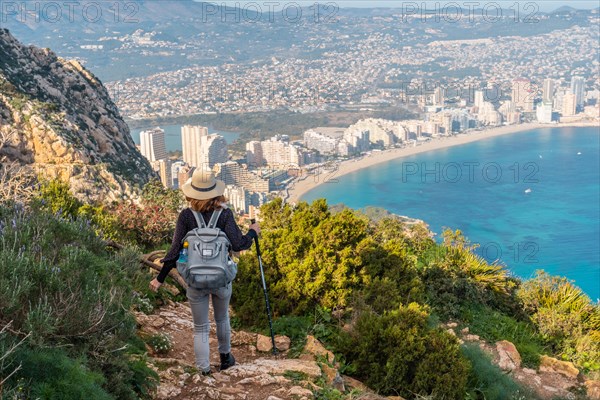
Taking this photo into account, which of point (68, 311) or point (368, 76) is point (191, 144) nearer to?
point (68, 311)

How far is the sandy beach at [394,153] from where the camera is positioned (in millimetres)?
53275

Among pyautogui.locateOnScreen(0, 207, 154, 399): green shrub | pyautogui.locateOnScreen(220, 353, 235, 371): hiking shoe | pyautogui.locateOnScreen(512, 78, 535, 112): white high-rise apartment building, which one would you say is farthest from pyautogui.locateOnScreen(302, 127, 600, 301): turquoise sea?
pyautogui.locateOnScreen(0, 207, 154, 399): green shrub

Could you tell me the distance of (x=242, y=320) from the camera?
18.2 ft

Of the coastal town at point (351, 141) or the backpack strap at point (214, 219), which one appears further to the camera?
the coastal town at point (351, 141)

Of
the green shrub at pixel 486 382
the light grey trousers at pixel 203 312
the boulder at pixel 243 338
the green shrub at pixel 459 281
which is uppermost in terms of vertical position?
the light grey trousers at pixel 203 312

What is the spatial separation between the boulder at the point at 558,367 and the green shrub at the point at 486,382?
4.71 ft

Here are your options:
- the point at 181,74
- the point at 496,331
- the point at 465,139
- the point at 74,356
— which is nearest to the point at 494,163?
the point at 465,139

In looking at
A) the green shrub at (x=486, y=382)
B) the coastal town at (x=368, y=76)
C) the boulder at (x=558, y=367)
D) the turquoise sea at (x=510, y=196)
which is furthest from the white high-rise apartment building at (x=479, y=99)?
the green shrub at (x=486, y=382)

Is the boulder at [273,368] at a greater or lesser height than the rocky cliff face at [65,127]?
lesser

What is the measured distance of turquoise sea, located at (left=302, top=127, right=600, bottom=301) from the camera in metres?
39.6

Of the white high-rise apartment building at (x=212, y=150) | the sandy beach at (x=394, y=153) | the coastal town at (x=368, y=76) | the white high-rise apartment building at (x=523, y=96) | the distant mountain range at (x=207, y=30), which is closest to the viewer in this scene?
the white high-rise apartment building at (x=212, y=150)

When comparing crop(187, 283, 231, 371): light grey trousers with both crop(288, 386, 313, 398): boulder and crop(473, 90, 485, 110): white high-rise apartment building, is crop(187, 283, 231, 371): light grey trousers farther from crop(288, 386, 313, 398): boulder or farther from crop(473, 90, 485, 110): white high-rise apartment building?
crop(473, 90, 485, 110): white high-rise apartment building

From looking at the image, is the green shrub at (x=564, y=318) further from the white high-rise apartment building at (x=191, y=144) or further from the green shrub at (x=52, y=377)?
the white high-rise apartment building at (x=191, y=144)

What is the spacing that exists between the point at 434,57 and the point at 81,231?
5276 inches
